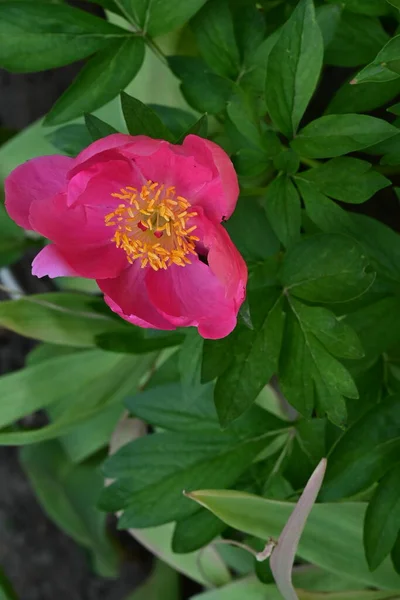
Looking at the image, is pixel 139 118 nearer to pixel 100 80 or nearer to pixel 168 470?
pixel 100 80

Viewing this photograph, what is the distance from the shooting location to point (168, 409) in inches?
25.1

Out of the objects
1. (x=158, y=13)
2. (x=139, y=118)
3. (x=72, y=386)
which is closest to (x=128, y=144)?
(x=139, y=118)

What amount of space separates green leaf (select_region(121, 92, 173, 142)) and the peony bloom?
2cm

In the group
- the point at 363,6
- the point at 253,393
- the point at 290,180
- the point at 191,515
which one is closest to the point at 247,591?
the point at 191,515

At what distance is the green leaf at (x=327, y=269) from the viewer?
498mm

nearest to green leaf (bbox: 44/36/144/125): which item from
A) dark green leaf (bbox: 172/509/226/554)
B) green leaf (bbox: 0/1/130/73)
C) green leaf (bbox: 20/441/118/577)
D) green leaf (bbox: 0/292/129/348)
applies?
green leaf (bbox: 0/1/130/73)

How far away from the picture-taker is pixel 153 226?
1.74 ft

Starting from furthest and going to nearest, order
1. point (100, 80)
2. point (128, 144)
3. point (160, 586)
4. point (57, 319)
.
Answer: point (160, 586)
point (57, 319)
point (100, 80)
point (128, 144)

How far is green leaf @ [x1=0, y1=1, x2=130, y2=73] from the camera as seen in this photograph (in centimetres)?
52

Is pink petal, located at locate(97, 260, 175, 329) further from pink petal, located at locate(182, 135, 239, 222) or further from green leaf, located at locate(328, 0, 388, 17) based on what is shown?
green leaf, located at locate(328, 0, 388, 17)

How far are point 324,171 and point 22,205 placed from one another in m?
0.20

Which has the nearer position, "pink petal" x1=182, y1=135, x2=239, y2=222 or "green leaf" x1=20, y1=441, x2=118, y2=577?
"pink petal" x1=182, y1=135, x2=239, y2=222

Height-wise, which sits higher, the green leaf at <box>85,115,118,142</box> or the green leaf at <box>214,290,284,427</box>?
the green leaf at <box>85,115,118,142</box>

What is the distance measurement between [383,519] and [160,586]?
589mm
